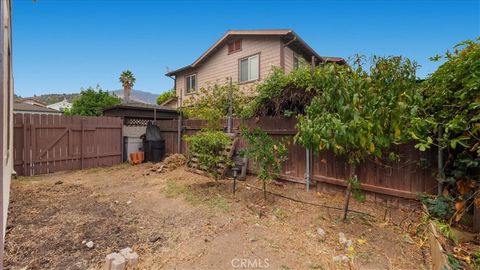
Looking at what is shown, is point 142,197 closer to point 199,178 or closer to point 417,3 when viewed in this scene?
point 199,178

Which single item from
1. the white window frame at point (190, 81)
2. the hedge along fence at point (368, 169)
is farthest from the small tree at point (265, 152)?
the white window frame at point (190, 81)

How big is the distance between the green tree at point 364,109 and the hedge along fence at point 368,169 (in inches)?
34.1

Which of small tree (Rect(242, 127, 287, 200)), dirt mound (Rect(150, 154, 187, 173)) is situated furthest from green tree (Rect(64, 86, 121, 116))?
small tree (Rect(242, 127, 287, 200))

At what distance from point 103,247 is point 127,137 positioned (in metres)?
7.24

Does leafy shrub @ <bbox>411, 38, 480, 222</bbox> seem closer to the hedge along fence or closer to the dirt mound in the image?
the hedge along fence

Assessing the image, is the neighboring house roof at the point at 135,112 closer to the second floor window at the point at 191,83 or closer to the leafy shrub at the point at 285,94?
the second floor window at the point at 191,83

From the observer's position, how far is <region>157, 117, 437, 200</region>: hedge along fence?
139 inches

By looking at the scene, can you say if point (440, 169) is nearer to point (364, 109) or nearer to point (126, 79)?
point (364, 109)

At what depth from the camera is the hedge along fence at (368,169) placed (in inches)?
139

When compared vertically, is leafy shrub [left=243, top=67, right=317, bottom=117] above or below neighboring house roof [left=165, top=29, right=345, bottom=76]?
below
